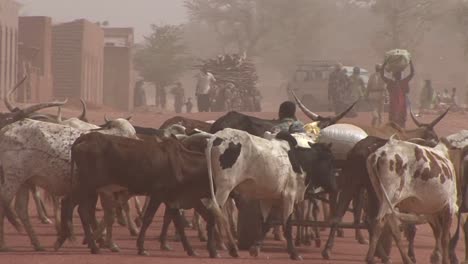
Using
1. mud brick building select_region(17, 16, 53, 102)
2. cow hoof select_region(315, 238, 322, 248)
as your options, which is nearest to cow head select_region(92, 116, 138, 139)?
cow hoof select_region(315, 238, 322, 248)

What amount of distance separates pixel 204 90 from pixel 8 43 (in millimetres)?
6937

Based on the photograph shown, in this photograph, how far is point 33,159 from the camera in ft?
43.8

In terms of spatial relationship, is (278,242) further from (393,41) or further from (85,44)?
(393,41)

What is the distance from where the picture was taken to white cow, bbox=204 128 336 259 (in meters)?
13.0

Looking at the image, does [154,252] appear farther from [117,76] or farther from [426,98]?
[117,76]

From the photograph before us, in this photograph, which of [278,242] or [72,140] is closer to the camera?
[72,140]

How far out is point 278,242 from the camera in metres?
15.8

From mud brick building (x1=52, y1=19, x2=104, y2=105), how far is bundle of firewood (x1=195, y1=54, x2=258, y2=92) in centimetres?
665

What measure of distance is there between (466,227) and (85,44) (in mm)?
36063

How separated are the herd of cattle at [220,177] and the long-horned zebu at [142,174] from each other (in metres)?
0.01

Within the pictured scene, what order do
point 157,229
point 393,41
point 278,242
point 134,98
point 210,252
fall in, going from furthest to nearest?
1. point 393,41
2. point 134,98
3. point 157,229
4. point 278,242
5. point 210,252

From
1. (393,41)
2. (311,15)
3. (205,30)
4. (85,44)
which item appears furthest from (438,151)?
(205,30)

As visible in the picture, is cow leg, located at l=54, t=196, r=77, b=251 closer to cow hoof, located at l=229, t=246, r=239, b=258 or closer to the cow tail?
the cow tail

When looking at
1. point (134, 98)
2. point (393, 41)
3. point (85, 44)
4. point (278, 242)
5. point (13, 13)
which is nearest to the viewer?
point (278, 242)
